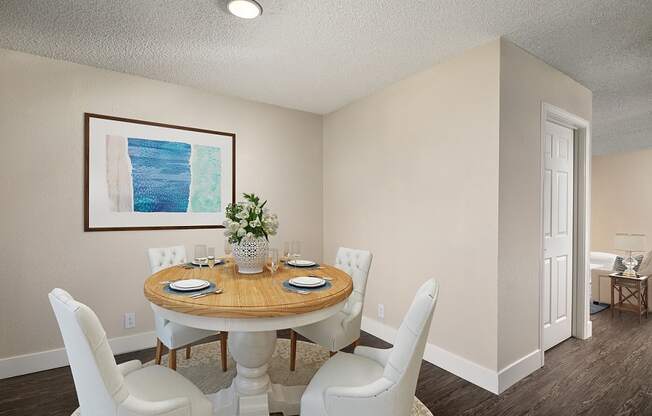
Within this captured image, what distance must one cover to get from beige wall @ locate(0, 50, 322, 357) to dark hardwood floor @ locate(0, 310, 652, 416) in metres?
0.46

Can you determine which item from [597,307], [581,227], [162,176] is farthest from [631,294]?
[162,176]

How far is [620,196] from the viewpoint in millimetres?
6703

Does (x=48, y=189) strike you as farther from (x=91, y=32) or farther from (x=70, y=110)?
(x=91, y=32)

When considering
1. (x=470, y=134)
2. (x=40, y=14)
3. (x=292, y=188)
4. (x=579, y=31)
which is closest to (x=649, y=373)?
(x=470, y=134)

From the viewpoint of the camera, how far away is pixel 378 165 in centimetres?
334

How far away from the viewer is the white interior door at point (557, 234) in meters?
2.87

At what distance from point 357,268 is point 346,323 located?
48cm

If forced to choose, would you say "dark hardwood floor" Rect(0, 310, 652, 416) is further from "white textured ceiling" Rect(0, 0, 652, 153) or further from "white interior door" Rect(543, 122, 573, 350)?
"white textured ceiling" Rect(0, 0, 652, 153)

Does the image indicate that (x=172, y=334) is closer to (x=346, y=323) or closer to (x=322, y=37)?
(x=346, y=323)

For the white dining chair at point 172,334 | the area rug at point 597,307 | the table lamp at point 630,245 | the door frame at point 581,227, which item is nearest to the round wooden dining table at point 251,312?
the white dining chair at point 172,334

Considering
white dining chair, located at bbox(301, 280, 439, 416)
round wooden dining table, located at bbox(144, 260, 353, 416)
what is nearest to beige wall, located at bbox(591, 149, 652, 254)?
round wooden dining table, located at bbox(144, 260, 353, 416)

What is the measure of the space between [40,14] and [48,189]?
4.28ft

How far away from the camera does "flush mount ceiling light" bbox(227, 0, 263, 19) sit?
188 cm

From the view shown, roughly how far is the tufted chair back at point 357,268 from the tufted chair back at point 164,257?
139 cm
